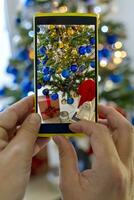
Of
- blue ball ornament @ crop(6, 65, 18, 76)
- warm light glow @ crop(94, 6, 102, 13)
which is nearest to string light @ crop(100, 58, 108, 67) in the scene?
warm light glow @ crop(94, 6, 102, 13)

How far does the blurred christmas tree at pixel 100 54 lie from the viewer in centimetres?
165

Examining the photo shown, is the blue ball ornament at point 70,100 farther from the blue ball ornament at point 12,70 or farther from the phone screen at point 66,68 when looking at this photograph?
the blue ball ornament at point 12,70

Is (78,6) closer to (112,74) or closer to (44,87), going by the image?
(112,74)

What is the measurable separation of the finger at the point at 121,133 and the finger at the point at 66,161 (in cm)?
9

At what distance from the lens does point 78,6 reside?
1.71 m

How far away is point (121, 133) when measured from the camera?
77cm

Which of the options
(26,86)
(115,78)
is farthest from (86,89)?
(115,78)

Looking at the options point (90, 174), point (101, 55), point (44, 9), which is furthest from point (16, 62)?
point (90, 174)

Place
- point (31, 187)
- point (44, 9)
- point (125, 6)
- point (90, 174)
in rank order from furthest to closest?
point (125, 6), point (31, 187), point (44, 9), point (90, 174)

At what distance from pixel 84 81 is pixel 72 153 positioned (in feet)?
0.46

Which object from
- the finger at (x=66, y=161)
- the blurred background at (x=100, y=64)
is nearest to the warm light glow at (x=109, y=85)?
the blurred background at (x=100, y=64)

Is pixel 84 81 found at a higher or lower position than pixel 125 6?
lower

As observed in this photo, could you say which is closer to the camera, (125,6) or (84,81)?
(84,81)

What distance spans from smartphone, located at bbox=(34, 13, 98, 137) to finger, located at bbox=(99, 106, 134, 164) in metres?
0.08
